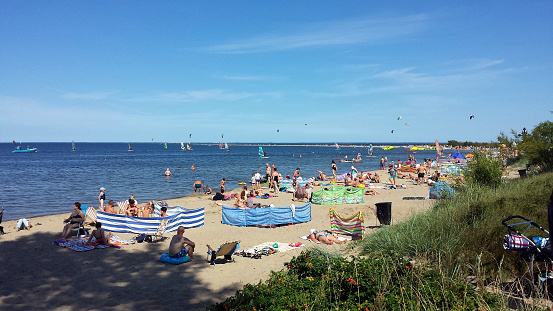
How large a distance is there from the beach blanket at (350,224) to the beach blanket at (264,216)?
2.25 metres

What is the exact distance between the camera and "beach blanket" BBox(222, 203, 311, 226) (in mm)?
13273

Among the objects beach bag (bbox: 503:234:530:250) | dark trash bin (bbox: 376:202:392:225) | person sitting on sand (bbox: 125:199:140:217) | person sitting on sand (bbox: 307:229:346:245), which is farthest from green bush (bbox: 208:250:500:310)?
person sitting on sand (bbox: 125:199:140:217)

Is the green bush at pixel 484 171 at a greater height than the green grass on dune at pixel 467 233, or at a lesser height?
greater

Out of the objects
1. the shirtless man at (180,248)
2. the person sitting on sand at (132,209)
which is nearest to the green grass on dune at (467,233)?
the shirtless man at (180,248)

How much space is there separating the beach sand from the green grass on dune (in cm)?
132

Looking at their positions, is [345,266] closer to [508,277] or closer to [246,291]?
[246,291]

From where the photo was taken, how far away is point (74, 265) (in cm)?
884

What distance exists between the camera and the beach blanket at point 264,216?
13.3 m

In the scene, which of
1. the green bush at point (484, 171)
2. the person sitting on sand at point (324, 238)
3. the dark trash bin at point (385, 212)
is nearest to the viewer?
the person sitting on sand at point (324, 238)

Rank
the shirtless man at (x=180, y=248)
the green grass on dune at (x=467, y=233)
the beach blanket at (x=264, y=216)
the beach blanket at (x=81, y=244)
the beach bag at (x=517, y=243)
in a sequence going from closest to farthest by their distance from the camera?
the beach bag at (x=517, y=243)
the green grass on dune at (x=467, y=233)
the shirtless man at (x=180, y=248)
the beach blanket at (x=81, y=244)
the beach blanket at (x=264, y=216)

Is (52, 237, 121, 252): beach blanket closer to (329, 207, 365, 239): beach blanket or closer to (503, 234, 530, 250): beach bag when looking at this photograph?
(329, 207, 365, 239): beach blanket

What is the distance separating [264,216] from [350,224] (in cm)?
352

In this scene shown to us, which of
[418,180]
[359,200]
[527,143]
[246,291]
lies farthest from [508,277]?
[418,180]

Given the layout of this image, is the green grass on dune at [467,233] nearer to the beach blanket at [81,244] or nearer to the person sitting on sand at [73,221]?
the beach blanket at [81,244]
